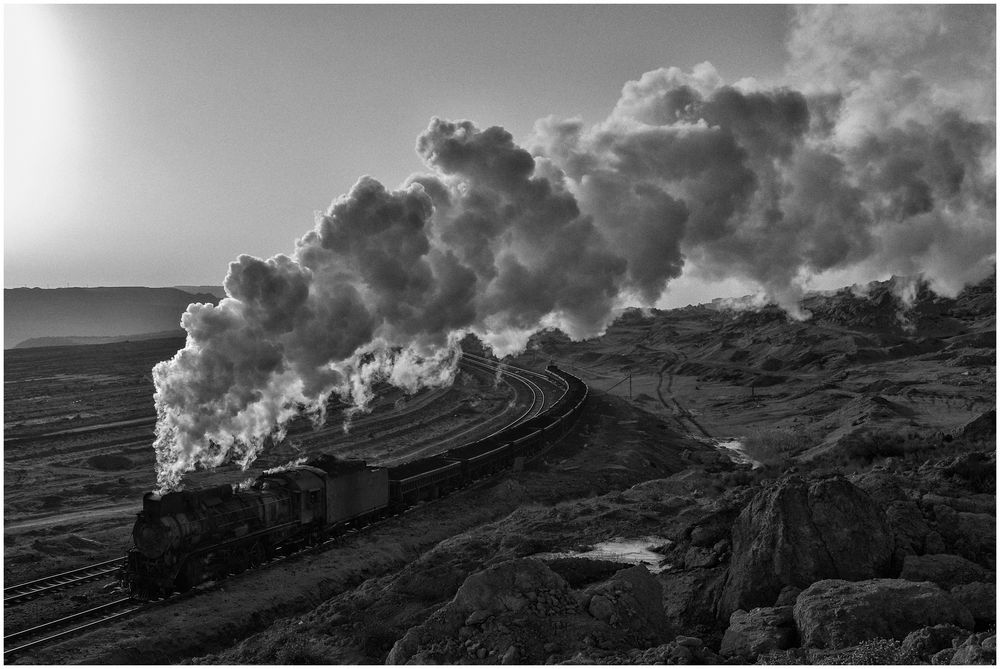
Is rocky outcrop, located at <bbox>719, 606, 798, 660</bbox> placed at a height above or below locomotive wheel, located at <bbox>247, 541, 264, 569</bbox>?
above

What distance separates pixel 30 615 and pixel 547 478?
3173 centimetres

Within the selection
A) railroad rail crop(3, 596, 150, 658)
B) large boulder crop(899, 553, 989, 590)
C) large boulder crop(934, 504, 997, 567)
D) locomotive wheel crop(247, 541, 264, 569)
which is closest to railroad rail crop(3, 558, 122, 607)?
railroad rail crop(3, 596, 150, 658)

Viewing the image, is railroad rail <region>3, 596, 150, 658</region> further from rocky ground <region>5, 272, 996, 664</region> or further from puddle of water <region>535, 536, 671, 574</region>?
puddle of water <region>535, 536, 671, 574</region>

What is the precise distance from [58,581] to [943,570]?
1298 inches

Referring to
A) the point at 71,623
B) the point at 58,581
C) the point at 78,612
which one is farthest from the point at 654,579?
the point at 58,581

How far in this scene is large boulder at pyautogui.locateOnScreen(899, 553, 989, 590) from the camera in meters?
21.1

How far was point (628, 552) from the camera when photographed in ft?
95.0

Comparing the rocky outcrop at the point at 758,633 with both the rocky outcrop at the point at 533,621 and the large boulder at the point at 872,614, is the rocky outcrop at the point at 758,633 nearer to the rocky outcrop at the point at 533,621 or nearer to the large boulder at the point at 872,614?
the large boulder at the point at 872,614

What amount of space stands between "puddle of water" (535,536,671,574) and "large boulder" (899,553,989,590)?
7753 mm

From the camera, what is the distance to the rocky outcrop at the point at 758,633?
17984 millimetres

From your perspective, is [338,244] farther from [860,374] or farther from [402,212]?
[860,374]

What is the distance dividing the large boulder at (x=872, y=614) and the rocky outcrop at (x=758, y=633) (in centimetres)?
36

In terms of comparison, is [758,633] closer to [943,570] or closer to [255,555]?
[943,570]

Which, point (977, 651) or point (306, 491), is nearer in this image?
point (977, 651)
